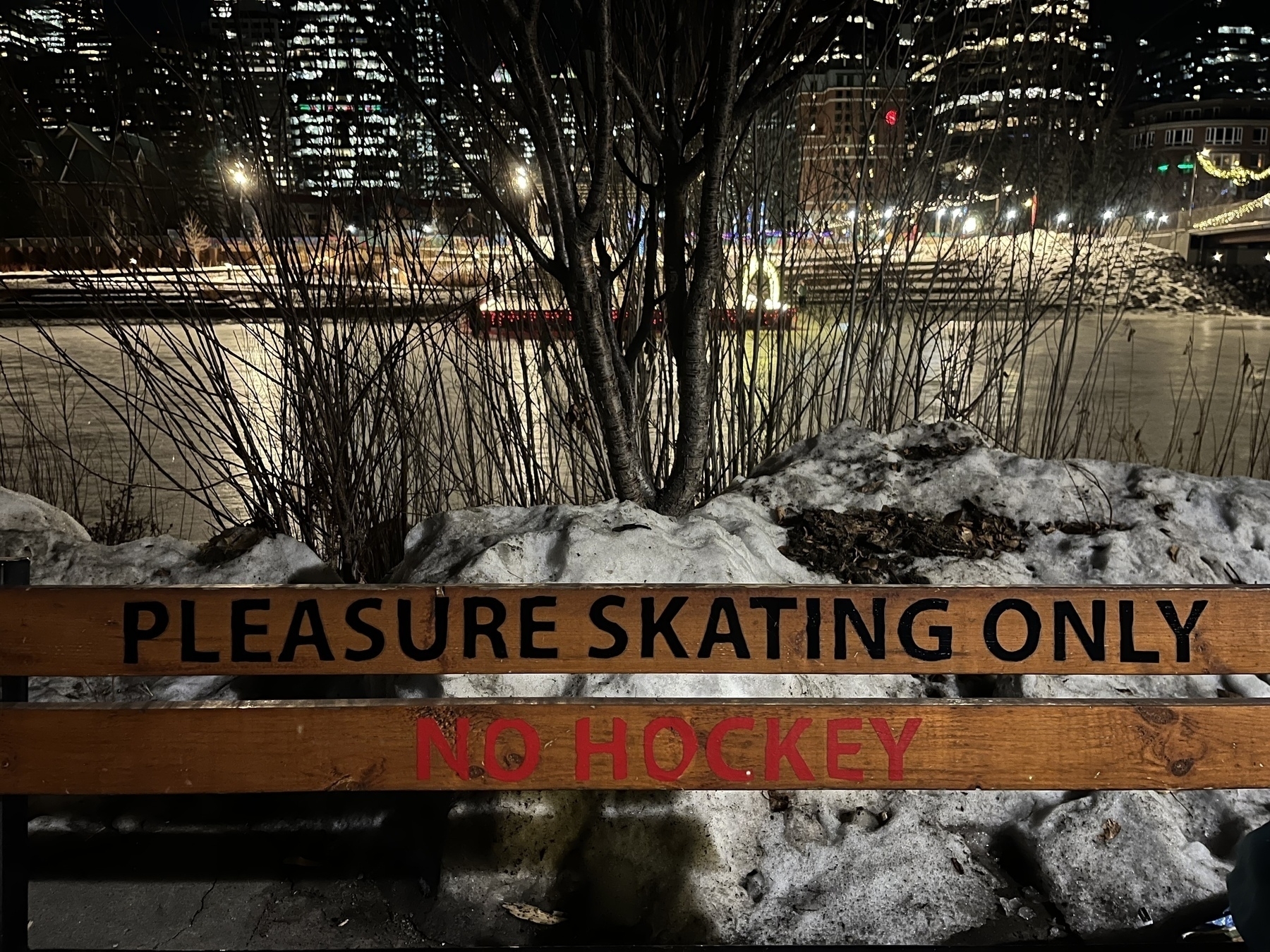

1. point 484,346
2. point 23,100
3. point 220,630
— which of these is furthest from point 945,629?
point 23,100

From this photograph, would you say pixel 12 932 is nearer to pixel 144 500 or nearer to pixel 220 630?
pixel 220 630

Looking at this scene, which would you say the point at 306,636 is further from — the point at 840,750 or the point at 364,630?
the point at 840,750

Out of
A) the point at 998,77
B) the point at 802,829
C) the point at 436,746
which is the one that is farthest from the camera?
the point at 998,77

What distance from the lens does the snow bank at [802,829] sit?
210 cm

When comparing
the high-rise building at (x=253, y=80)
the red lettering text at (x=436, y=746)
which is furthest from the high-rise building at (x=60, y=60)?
the red lettering text at (x=436, y=746)

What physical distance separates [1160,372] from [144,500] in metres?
9.40

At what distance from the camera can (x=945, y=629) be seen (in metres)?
1.74

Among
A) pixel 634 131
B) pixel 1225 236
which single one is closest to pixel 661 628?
pixel 634 131

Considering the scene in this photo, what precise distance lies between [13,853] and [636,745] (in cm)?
107

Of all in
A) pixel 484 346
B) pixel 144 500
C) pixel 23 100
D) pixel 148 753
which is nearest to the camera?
pixel 148 753

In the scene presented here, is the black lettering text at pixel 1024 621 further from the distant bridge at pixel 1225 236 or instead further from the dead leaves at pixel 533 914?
the distant bridge at pixel 1225 236

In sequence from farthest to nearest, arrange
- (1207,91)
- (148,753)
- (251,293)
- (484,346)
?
1. (1207,91)
2. (484,346)
3. (251,293)
4. (148,753)

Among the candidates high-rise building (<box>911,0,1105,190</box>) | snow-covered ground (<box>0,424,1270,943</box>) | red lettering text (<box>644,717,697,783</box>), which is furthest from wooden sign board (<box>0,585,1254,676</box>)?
high-rise building (<box>911,0,1105,190</box>)

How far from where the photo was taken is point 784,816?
2312 mm
